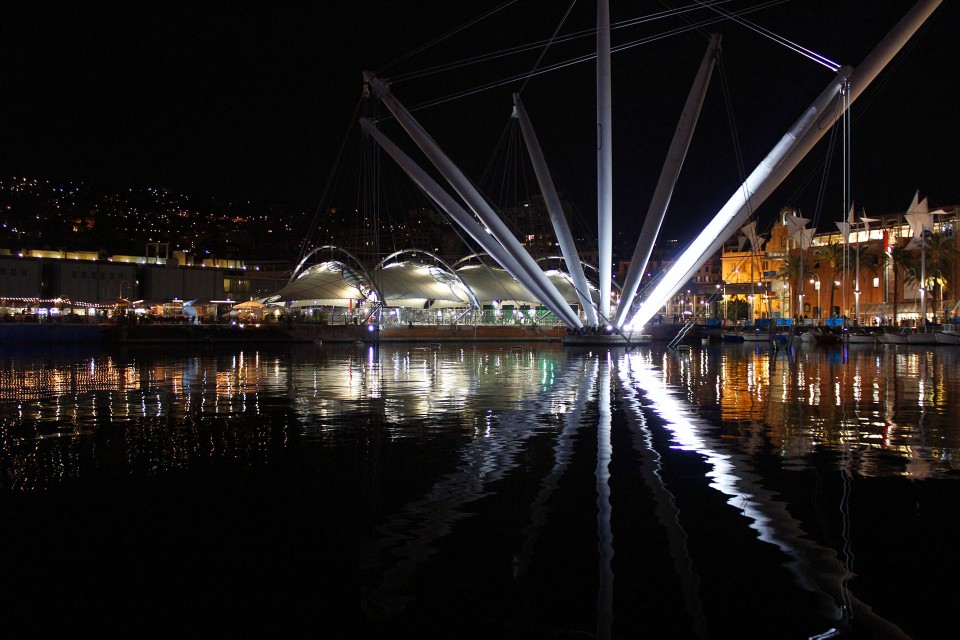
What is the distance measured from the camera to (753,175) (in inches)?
1491

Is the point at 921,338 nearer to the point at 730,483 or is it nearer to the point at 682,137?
the point at 682,137

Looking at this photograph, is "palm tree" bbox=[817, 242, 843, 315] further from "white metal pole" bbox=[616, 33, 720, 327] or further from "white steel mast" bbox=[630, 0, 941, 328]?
"white metal pole" bbox=[616, 33, 720, 327]

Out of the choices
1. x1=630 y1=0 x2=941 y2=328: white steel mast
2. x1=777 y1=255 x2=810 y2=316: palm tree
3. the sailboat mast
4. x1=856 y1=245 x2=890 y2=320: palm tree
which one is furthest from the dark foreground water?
x1=777 y1=255 x2=810 y2=316: palm tree

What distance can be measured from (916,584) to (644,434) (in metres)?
7.24

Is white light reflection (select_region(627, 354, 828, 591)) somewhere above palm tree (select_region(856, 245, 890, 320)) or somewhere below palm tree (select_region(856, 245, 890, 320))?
below

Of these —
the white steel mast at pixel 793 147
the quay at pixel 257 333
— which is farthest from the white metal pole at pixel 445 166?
the quay at pixel 257 333

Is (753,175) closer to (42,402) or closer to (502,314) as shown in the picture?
(42,402)

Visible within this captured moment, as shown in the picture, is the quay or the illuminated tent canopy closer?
the quay

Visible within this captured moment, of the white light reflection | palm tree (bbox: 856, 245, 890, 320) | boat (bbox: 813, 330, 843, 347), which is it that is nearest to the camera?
the white light reflection

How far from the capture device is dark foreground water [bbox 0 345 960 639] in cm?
554

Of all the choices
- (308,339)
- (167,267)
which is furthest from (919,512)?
(167,267)

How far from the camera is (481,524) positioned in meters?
7.58

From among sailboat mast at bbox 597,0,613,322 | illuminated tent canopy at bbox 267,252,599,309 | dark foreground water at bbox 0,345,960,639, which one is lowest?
dark foreground water at bbox 0,345,960,639

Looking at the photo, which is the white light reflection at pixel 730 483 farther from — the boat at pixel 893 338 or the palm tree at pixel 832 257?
the palm tree at pixel 832 257
